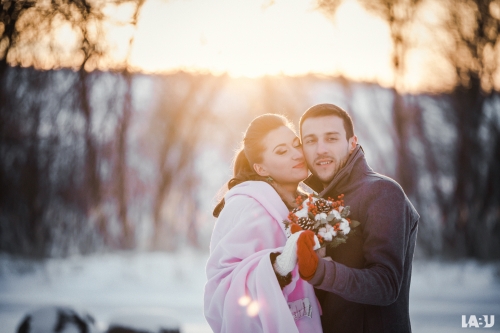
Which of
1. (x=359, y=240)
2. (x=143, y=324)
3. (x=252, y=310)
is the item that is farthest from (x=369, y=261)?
(x=143, y=324)

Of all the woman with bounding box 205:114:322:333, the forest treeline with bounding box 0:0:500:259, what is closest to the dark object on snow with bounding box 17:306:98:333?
the woman with bounding box 205:114:322:333

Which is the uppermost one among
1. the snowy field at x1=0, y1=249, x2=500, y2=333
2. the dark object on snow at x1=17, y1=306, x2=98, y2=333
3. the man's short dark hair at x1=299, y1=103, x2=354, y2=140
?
the man's short dark hair at x1=299, y1=103, x2=354, y2=140

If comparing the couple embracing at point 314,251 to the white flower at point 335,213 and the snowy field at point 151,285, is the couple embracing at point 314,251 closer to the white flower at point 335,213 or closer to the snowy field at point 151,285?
the white flower at point 335,213

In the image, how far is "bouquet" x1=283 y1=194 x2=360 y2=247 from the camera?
201cm

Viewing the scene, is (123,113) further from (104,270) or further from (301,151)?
(301,151)

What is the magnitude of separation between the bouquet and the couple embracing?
0.29ft

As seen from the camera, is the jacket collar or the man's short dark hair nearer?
the jacket collar

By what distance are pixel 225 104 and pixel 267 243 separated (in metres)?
6.49

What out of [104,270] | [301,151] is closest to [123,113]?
[104,270]

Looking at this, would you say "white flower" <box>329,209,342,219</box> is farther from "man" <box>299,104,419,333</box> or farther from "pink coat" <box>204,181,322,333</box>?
"pink coat" <box>204,181,322,333</box>

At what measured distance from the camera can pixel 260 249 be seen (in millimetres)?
2410

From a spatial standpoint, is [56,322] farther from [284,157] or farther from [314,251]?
[314,251]

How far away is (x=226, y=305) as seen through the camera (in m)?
2.30

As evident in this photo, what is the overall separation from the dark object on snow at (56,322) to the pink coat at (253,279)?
8.66 ft
